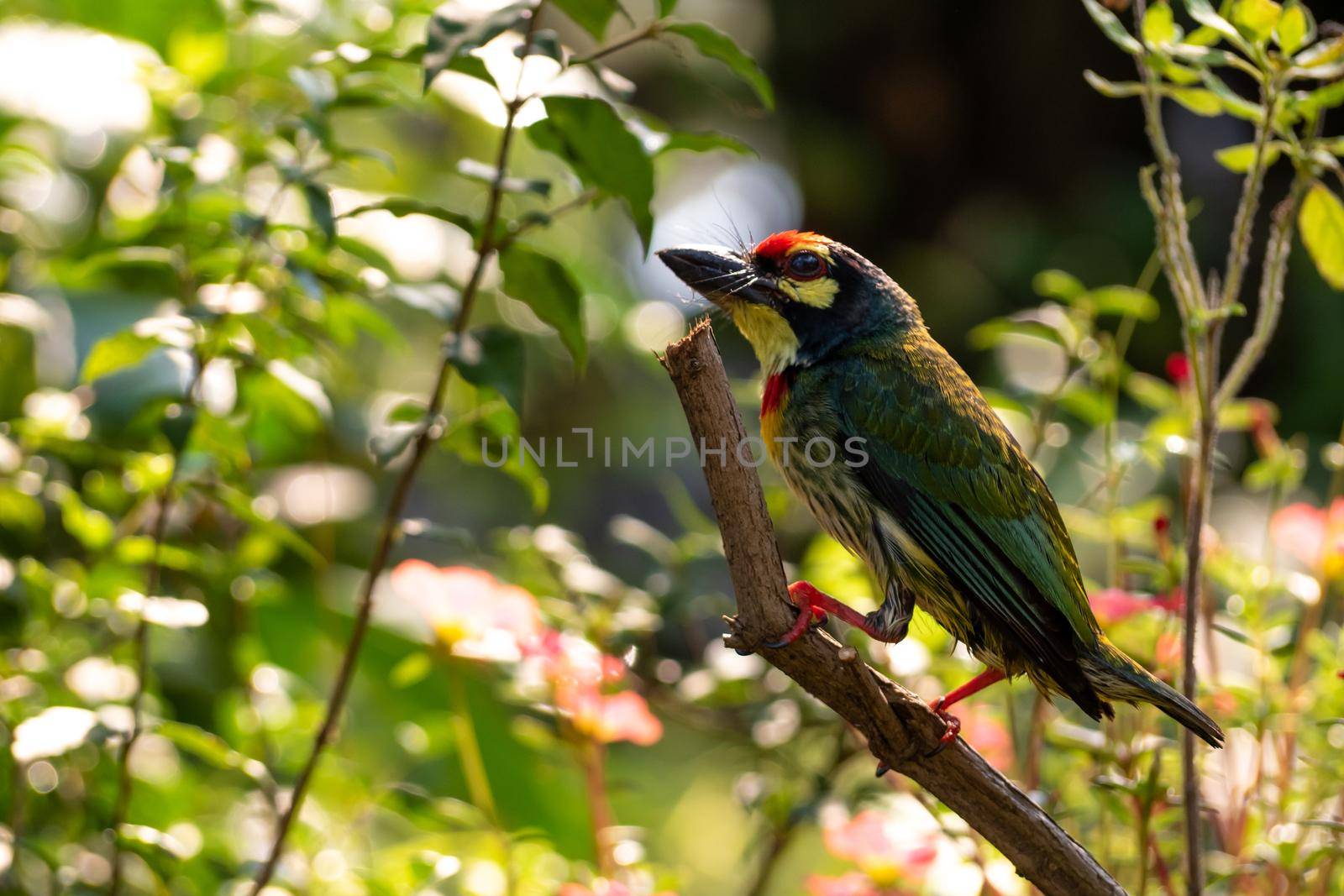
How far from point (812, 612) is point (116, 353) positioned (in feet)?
4.05

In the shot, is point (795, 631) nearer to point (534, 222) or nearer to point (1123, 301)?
point (534, 222)

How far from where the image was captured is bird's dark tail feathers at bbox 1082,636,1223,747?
1.83 m

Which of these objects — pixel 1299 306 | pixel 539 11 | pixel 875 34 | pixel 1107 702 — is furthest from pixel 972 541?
pixel 875 34

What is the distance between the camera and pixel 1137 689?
1.91 metres

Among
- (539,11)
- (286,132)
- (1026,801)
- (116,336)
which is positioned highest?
(539,11)

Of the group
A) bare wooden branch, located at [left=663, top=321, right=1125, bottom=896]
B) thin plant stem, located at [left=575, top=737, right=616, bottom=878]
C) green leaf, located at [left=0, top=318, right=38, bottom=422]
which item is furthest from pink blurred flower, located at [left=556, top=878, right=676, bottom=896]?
green leaf, located at [left=0, top=318, right=38, bottom=422]

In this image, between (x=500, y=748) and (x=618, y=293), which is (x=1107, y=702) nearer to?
(x=500, y=748)

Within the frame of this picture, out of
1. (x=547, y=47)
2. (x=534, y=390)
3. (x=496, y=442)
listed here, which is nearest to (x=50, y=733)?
(x=496, y=442)

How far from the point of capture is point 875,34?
6.20 metres

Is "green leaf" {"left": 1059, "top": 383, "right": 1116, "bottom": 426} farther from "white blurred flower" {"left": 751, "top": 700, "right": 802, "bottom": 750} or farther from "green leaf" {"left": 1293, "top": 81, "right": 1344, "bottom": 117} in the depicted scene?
"white blurred flower" {"left": 751, "top": 700, "right": 802, "bottom": 750}

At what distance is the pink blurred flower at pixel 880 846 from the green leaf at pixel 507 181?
1.31 metres

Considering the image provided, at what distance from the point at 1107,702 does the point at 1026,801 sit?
40 cm

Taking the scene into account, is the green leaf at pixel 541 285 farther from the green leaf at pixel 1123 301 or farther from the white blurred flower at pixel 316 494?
the white blurred flower at pixel 316 494

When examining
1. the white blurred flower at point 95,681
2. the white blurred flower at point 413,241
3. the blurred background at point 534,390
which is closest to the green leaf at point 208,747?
the blurred background at point 534,390
